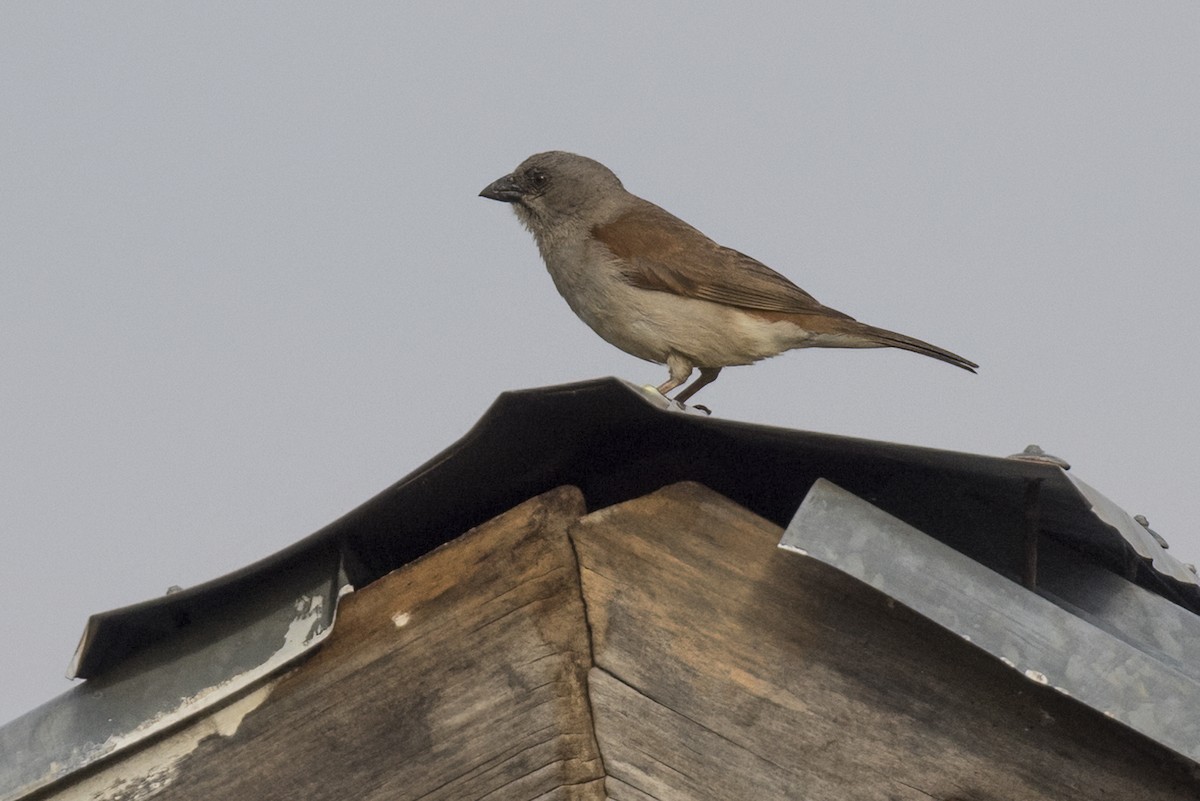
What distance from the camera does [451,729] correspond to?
304 cm

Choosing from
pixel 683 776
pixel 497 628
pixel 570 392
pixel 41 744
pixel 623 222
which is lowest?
pixel 41 744

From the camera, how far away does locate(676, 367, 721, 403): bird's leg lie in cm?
722

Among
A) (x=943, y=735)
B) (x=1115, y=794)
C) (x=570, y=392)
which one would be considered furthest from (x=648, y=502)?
(x=1115, y=794)

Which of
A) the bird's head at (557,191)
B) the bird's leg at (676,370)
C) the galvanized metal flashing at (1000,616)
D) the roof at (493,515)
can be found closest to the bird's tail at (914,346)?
the bird's leg at (676,370)

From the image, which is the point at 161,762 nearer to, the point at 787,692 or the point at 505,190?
the point at 787,692

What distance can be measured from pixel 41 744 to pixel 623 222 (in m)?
4.64

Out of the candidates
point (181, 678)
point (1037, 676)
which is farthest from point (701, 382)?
point (1037, 676)

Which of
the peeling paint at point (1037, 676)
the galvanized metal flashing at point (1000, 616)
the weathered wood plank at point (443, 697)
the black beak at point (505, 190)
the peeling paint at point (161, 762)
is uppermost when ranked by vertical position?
the black beak at point (505, 190)

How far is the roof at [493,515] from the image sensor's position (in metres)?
2.91

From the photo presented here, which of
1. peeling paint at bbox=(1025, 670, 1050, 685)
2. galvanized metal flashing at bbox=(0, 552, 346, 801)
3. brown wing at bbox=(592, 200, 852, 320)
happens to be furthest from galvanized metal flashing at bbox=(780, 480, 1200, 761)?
brown wing at bbox=(592, 200, 852, 320)

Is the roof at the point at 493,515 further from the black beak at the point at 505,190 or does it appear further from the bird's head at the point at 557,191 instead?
the black beak at the point at 505,190

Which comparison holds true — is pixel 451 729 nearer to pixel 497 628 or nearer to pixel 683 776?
Answer: pixel 497 628

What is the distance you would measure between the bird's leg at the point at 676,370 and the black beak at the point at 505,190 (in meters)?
1.68

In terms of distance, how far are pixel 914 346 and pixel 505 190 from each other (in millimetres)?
2687
